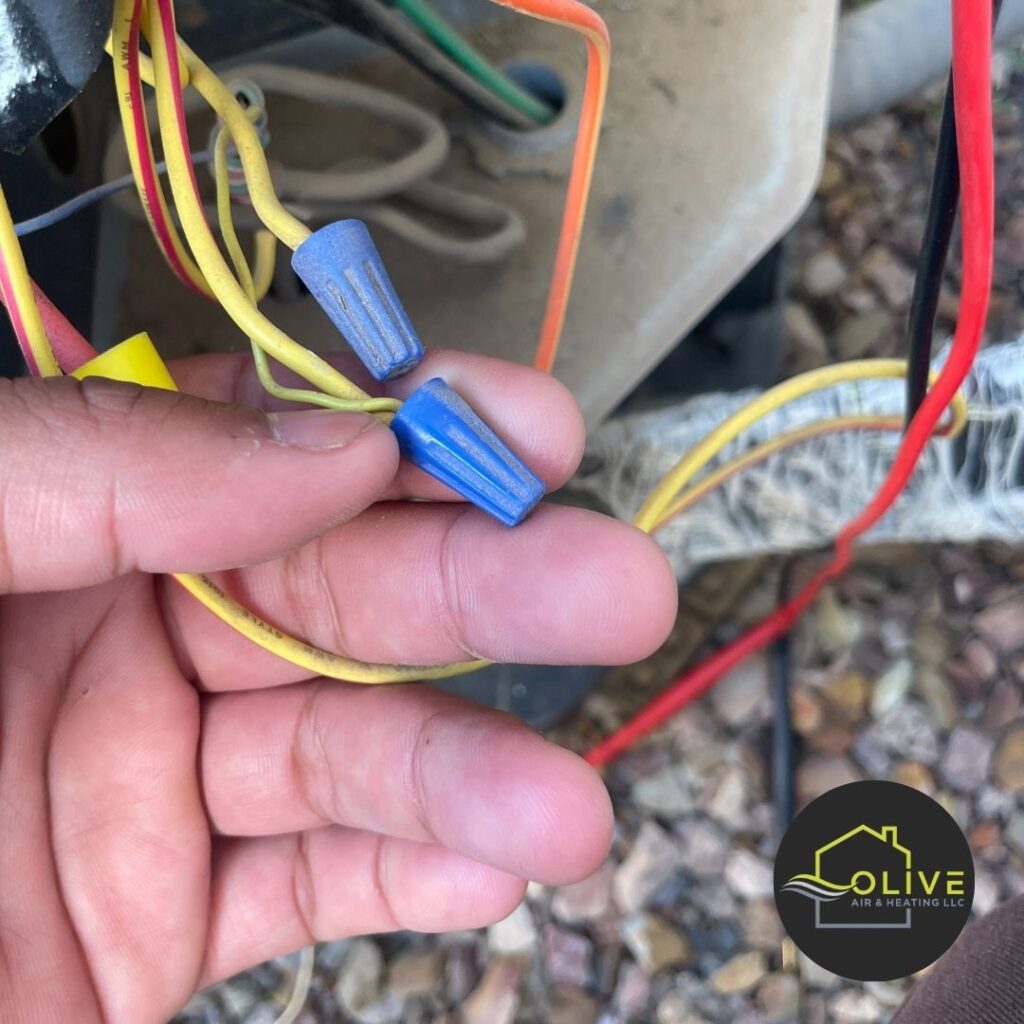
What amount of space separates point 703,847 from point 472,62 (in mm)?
589

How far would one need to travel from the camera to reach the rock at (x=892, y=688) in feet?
2.55

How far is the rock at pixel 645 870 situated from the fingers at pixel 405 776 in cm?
27

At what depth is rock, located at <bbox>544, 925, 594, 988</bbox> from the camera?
747 millimetres

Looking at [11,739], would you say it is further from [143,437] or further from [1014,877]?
[1014,877]

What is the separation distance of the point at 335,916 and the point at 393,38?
52cm

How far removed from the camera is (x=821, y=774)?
76cm

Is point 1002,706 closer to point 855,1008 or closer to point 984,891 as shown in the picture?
point 984,891

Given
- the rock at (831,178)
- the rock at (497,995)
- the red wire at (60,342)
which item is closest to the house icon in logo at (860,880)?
the rock at (497,995)

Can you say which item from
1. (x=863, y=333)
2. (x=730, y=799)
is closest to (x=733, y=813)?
(x=730, y=799)

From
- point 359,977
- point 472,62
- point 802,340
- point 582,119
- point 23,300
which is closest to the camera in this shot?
point 23,300

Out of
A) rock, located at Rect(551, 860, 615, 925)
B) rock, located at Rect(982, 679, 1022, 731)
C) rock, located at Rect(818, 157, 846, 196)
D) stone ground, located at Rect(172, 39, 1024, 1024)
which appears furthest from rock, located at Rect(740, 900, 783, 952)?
rock, located at Rect(818, 157, 846, 196)

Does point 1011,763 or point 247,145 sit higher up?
point 247,145

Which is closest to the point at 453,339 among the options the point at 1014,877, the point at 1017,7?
the point at 1017,7

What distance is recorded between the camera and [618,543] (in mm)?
439
